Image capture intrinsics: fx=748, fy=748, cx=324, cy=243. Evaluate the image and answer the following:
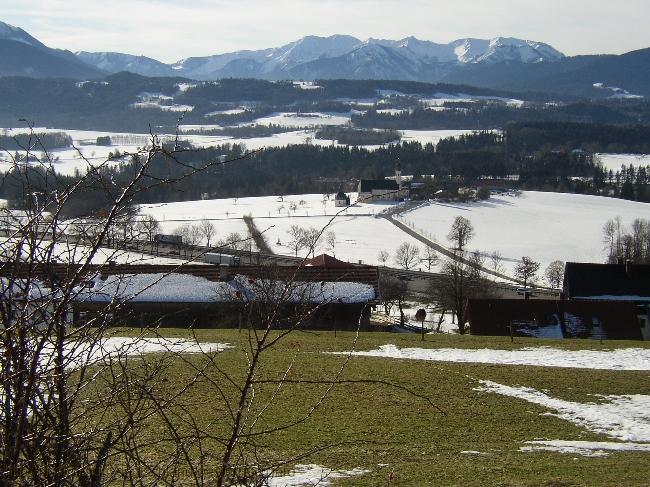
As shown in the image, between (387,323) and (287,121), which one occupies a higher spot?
(287,121)

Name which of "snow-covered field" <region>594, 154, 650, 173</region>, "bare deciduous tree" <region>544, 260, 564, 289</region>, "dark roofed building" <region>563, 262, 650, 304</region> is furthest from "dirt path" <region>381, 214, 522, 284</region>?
"snow-covered field" <region>594, 154, 650, 173</region>

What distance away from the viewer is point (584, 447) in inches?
424

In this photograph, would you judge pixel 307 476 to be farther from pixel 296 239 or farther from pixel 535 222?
pixel 535 222

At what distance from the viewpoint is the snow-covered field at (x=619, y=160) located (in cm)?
11225

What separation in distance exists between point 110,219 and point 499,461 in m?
8.12

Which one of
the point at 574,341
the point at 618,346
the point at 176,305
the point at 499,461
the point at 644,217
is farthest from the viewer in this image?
the point at 644,217

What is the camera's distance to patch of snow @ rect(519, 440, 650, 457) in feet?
34.0

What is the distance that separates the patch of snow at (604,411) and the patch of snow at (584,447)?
0.56m

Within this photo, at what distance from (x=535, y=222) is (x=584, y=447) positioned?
60.8 meters

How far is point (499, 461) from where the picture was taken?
9422 mm

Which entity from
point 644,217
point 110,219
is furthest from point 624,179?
point 110,219

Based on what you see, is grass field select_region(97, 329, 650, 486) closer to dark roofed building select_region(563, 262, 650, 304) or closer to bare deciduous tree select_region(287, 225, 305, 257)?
dark roofed building select_region(563, 262, 650, 304)

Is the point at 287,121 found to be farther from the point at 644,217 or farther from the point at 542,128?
the point at 644,217

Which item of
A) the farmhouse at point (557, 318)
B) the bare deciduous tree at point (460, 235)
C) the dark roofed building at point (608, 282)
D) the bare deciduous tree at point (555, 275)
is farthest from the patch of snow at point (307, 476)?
the bare deciduous tree at point (460, 235)
